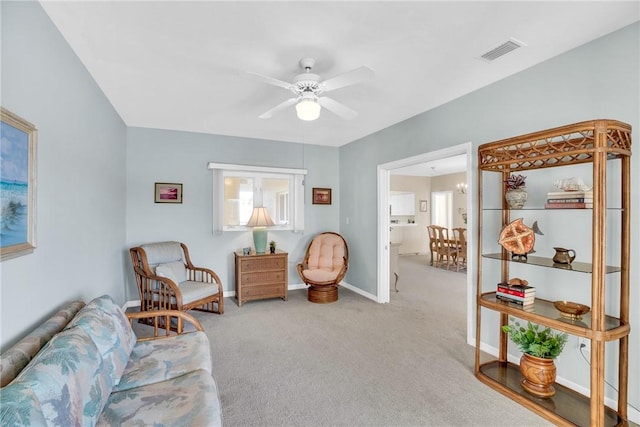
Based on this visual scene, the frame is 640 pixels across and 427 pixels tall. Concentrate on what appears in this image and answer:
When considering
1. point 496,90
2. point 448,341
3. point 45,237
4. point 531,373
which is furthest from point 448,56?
point 45,237

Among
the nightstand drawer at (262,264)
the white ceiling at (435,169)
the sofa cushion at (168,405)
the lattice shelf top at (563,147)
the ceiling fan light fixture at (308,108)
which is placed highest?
the white ceiling at (435,169)

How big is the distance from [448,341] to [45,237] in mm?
3444

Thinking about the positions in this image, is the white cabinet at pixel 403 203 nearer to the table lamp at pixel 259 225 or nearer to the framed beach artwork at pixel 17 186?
the table lamp at pixel 259 225

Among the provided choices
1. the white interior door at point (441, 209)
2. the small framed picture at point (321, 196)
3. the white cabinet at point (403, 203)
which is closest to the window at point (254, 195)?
the small framed picture at point (321, 196)

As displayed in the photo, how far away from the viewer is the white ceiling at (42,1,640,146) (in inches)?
72.7

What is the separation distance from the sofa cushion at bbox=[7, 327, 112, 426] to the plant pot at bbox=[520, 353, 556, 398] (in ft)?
8.73

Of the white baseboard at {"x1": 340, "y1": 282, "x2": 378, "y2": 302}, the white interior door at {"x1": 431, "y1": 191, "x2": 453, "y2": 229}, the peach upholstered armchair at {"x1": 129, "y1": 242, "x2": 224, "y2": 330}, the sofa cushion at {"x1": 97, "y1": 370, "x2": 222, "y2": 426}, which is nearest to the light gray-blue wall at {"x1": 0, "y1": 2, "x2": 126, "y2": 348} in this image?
the peach upholstered armchair at {"x1": 129, "y1": 242, "x2": 224, "y2": 330}

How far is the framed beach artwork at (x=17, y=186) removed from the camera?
1.38 m

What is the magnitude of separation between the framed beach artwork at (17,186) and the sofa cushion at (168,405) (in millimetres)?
A: 852

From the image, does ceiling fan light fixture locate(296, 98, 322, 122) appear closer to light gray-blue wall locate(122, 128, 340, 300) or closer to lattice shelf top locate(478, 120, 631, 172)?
lattice shelf top locate(478, 120, 631, 172)

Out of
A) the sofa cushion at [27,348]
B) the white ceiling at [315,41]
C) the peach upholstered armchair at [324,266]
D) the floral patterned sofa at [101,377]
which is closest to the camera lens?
the floral patterned sofa at [101,377]


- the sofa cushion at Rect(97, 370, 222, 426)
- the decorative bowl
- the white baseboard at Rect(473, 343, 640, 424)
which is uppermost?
the decorative bowl

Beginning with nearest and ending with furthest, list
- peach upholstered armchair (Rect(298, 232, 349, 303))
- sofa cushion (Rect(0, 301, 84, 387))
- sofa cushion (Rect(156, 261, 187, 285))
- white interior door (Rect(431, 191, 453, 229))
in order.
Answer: sofa cushion (Rect(0, 301, 84, 387)) < sofa cushion (Rect(156, 261, 187, 285)) < peach upholstered armchair (Rect(298, 232, 349, 303)) < white interior door (Rect(431, 191, 453, 229))

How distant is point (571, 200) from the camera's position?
2139 mm
